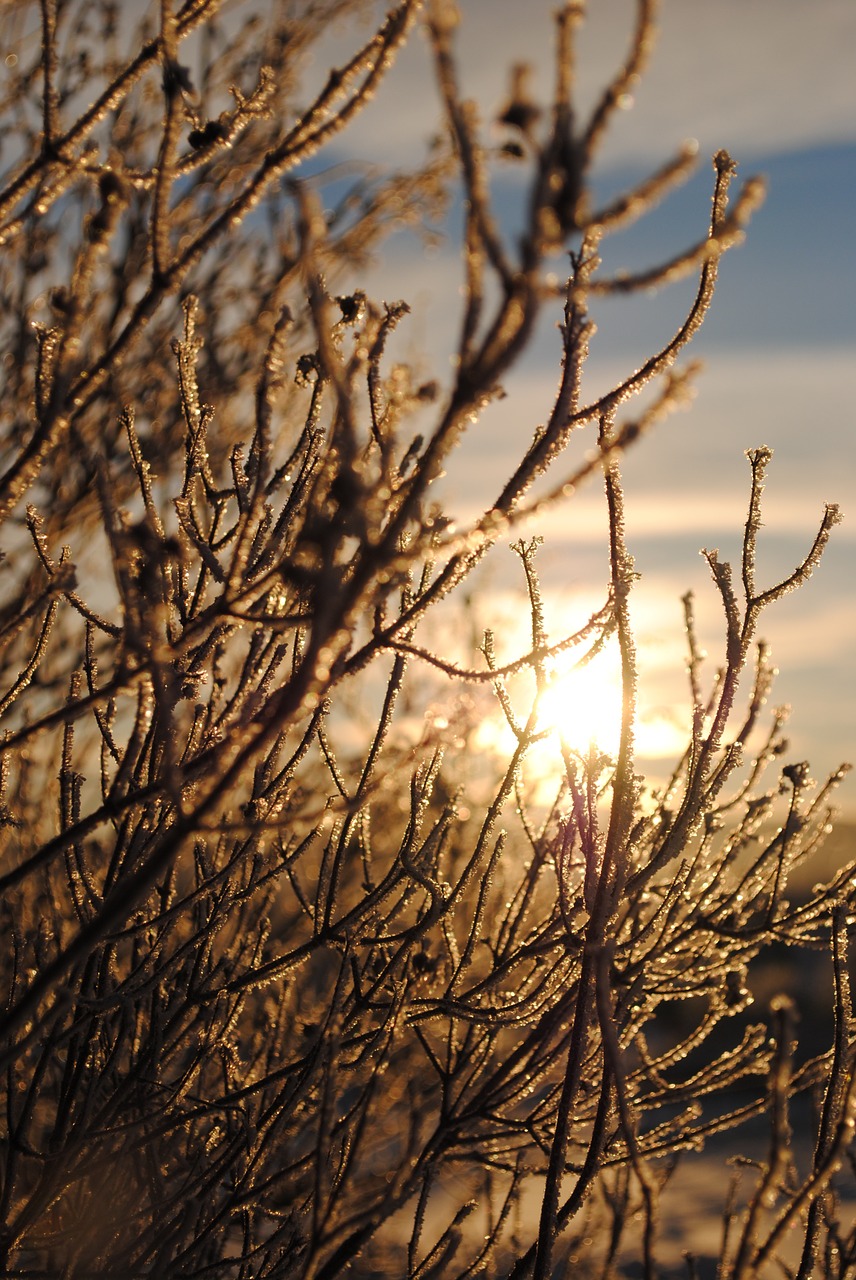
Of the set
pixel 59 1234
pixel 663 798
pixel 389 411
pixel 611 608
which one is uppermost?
pixel 389 411

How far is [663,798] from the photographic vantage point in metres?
2.13

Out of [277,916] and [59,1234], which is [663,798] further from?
[277,916]

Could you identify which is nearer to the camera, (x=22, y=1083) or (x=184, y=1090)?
(x=184, y=1090)

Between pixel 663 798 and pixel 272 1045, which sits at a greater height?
pixel 663 798

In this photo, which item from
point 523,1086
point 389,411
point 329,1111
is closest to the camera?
point 329,1111

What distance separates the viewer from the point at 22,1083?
2648 millimetres

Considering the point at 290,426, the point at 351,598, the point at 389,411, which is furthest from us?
the point at 290,426

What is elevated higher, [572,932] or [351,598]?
[351,598]

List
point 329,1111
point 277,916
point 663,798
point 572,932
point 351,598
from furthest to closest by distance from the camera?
point 277,916 → point 663,798 → point 572,932 → point 329,1111 → point 351,598

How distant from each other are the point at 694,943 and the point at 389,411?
137 centimetres

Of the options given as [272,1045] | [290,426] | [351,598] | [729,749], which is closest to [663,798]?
[729,749]

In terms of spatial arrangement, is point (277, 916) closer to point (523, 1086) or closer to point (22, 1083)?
point (22, 1083)

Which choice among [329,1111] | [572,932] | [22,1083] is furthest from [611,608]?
[22,1083]

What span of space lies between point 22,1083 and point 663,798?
1.78m
